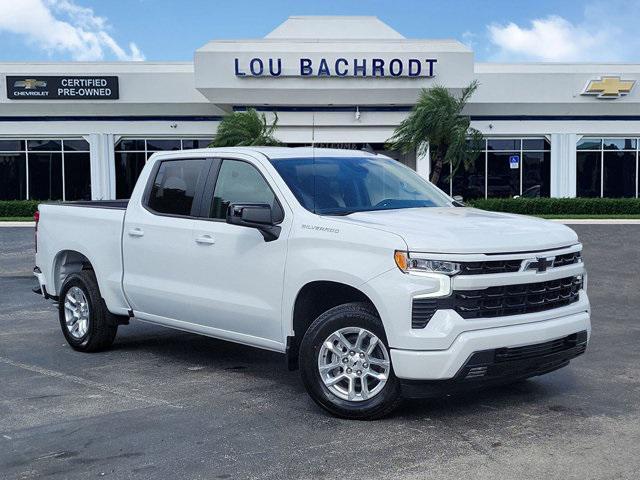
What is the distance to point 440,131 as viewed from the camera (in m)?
32.6

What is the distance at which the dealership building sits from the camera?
112ft

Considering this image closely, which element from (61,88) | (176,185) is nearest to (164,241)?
(176,185)

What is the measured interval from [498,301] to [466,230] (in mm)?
529

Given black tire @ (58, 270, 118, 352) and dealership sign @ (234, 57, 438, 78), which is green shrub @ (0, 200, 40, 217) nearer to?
dealership sign @ (234, 57, 438, 78)

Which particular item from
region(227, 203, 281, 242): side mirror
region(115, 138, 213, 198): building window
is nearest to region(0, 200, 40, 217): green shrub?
region(115, 138, 213, 198): building window

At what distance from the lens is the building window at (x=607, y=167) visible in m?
→ 37.5

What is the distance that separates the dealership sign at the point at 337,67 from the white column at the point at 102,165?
23.8ft

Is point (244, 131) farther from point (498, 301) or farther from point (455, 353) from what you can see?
point (455, 353)

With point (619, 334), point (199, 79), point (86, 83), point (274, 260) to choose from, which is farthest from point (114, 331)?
point (86, 83)

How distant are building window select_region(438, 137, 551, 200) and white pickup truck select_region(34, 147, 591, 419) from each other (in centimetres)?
3018

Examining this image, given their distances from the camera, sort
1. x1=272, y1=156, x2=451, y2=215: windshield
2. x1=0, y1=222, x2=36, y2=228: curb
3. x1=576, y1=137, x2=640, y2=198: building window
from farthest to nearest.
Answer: x1=576, y1=137, x2=640, y2=198: building window
x1=0, y1=222, x2=36, y2=228: curb
x1=272, y1=156, x2=451, y2=215: windshield

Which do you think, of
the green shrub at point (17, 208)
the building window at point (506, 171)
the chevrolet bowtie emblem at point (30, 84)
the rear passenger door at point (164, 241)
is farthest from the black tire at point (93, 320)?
the chevrolet bowtie emblem at point (30, 84)

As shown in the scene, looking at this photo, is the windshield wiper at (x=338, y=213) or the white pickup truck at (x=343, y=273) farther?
the windshield wiper at (x=338, y=213)

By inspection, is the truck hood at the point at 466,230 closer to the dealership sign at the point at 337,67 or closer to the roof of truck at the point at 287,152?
the roof of truck at the point at 287,152
